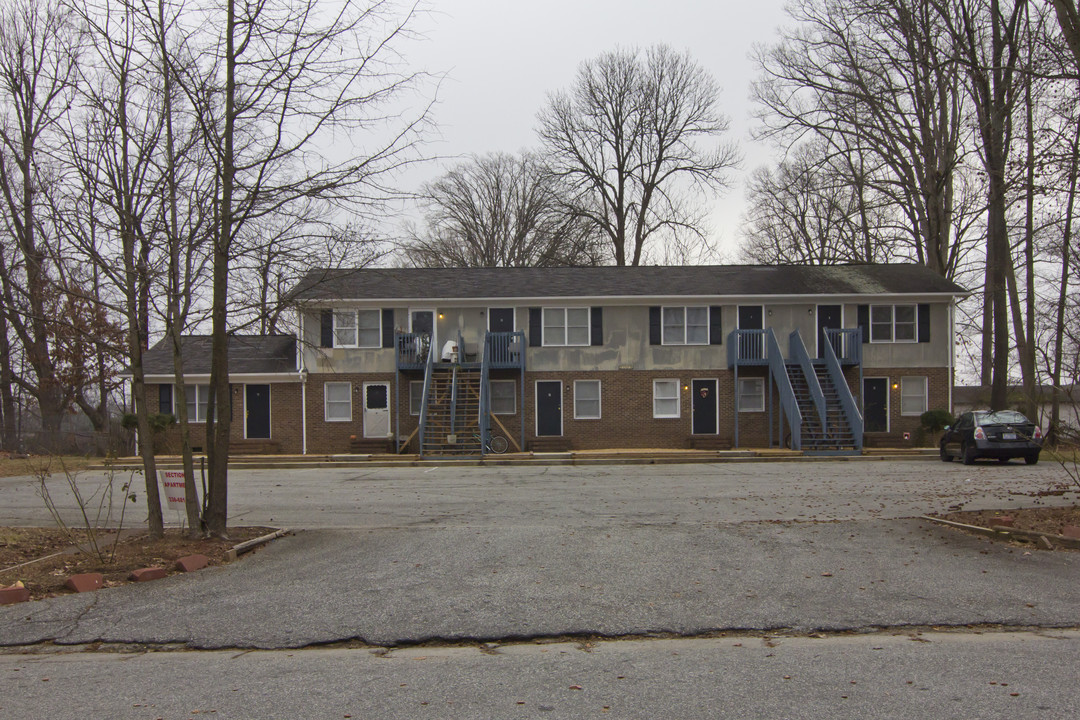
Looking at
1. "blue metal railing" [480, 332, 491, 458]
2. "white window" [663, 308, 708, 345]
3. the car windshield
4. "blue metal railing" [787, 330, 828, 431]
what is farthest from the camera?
"white window" [663, 308, 708, 345]

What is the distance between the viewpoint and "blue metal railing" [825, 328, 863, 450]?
25.3 metres

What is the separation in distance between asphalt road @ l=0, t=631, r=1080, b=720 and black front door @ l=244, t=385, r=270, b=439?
23.4m

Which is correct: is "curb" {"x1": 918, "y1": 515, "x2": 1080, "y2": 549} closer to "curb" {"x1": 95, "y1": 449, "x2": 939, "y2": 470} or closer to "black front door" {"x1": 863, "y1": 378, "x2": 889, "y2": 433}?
"curb" {"x1": 95, "y1": 449, "x2": 939, "y2": 470}

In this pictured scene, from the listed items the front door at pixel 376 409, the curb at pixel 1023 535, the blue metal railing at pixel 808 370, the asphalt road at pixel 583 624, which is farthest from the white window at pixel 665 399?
the curb at pixel 1023 535

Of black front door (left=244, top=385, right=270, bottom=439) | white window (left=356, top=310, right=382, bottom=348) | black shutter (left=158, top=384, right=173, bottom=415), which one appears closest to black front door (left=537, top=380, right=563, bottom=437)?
white window (left=356, top=310, right=382, bottom=348)

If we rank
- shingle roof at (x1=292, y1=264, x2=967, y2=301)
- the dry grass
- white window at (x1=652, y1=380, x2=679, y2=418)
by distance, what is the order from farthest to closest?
shingle roof at (x1=292, y1=264, x2=967, y2=301), white window at (x1=652, y1=380, x2=679, y2=418), the dry grass

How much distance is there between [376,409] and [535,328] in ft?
19.8

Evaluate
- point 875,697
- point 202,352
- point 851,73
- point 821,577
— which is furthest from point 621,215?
point 875,697

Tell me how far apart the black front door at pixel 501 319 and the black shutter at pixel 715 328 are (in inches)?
267

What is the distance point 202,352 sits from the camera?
3045cm

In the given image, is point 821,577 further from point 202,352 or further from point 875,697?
point 202,352

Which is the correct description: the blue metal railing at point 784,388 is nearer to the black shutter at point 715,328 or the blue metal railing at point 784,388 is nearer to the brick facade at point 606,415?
the brick facade at point 606,415

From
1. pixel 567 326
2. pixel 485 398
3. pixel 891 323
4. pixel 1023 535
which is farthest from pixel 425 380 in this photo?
pixel 1023 535

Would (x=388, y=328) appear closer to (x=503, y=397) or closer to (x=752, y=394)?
(x=503, y=397)
